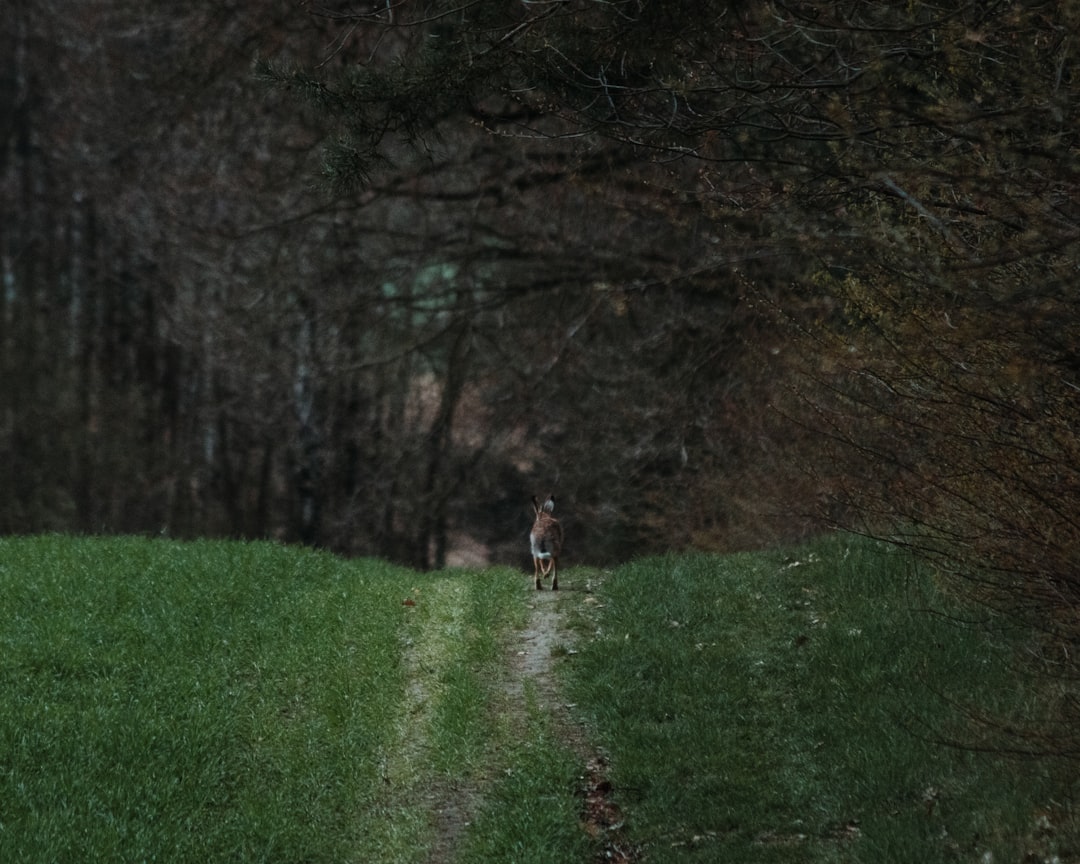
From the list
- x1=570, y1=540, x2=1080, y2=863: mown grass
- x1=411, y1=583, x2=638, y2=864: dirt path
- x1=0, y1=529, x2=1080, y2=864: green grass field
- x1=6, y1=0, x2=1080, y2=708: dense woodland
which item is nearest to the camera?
x1=570, y1=540, x2=1080, y2=863: mown grass

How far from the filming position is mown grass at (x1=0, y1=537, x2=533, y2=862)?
8.66 metres

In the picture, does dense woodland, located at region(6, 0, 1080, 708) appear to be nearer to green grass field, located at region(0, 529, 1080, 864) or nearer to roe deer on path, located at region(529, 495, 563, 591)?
green grass field, located at region(0, 529, 1080, 864)

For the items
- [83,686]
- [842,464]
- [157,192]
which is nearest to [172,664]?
[83,686]

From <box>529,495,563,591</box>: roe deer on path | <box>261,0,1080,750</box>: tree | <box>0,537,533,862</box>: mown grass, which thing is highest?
<box>261,0,1080,750</box>: tree

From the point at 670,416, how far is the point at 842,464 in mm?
8434

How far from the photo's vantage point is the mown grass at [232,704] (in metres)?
8.66

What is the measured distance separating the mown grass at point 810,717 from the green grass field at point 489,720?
0.9 inches

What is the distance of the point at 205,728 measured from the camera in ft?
32.7

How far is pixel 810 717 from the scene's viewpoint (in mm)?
9953

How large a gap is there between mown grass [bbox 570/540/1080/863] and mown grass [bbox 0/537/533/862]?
1.22 metres

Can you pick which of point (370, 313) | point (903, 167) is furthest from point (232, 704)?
point (370, 313)

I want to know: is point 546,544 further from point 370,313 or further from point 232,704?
point 370,313

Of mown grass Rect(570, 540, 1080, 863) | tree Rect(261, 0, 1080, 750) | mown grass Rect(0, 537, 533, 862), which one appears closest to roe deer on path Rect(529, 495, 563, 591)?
mown grass Rect(0, 537, 533, 862)

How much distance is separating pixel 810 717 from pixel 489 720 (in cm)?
232
